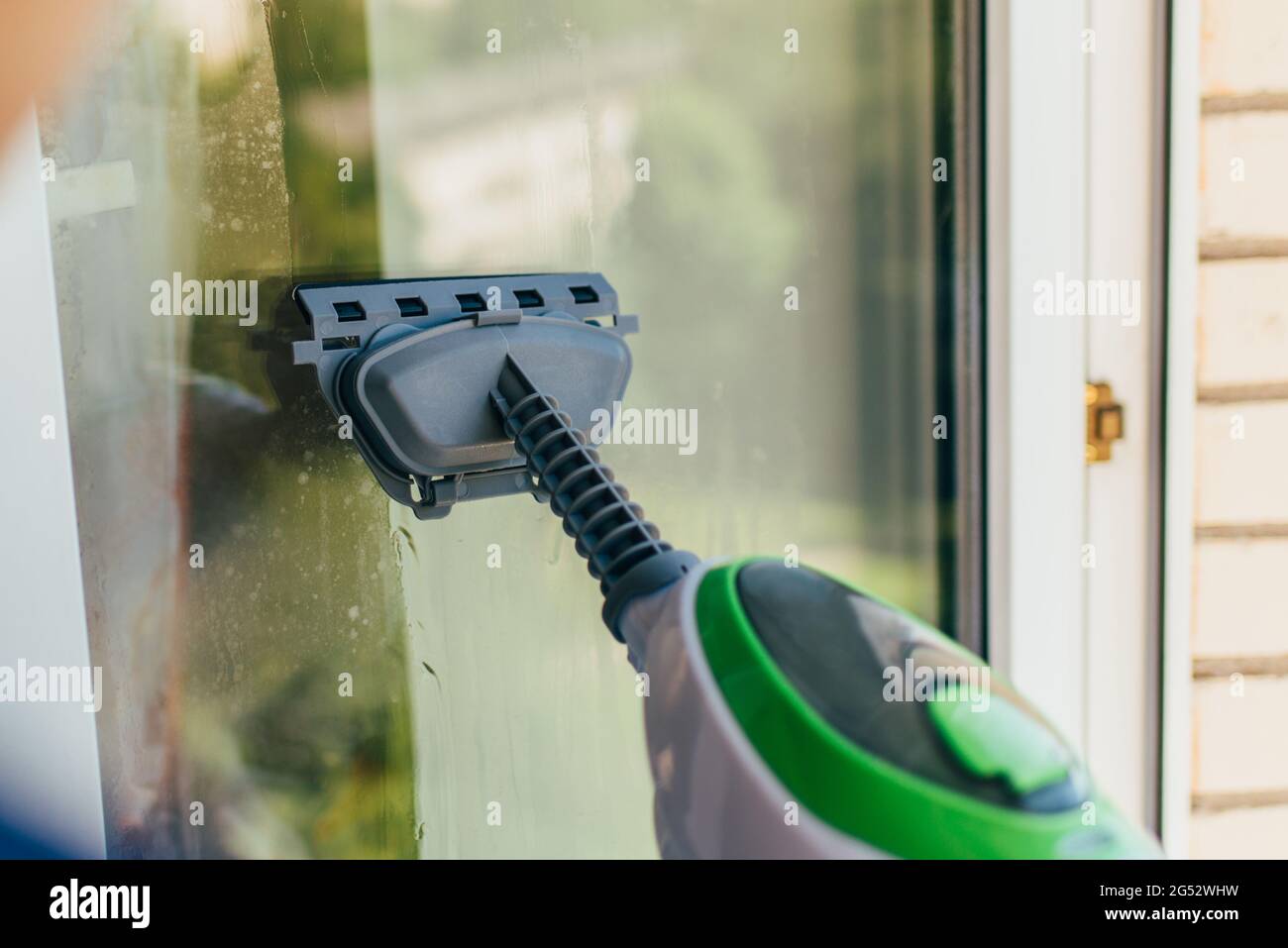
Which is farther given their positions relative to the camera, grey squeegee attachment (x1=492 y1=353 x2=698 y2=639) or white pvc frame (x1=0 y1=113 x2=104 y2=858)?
white pvc frame (x1=0 y1=113 x2=104 y2=858)

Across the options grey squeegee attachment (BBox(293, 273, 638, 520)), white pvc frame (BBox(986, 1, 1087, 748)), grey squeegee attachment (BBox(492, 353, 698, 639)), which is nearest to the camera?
grey squeegee attachment (BBox(492, 353, 698, 639))

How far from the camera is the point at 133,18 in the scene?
0.61 metres

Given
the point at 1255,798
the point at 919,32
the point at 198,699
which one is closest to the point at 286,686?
the point at 198,699

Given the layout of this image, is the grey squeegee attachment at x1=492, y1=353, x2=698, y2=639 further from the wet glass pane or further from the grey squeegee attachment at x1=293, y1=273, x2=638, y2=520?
the wet glass pane

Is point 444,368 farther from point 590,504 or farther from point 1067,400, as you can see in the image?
point 1067,400

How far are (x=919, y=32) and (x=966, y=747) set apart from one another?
57cm

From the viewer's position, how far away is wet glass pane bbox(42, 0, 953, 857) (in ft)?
2.07

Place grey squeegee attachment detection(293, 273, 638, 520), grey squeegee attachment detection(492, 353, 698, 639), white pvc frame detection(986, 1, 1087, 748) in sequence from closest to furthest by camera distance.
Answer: grey squeegee attachment detection(492, 353, 698, 639), grey squeegee attachment detection(293, 273, 638, 520), white pvc frame detection(986, 1, 1087, 748)

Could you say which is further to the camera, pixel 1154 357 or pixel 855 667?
pixel 1154 357

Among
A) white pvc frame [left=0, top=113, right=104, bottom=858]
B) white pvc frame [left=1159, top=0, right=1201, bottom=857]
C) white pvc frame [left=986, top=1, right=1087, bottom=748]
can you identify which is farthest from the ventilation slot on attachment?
white pvc frame [left=1159, top=0, right=1201, bottom=857]

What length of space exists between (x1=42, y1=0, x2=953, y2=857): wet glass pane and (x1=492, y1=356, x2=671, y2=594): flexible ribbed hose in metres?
0.17

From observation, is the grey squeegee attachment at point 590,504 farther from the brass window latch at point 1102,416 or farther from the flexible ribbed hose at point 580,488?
the brass window latch at point 1102,416

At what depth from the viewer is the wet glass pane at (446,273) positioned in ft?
2.07

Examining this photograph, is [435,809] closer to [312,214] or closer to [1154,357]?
[312,214]
